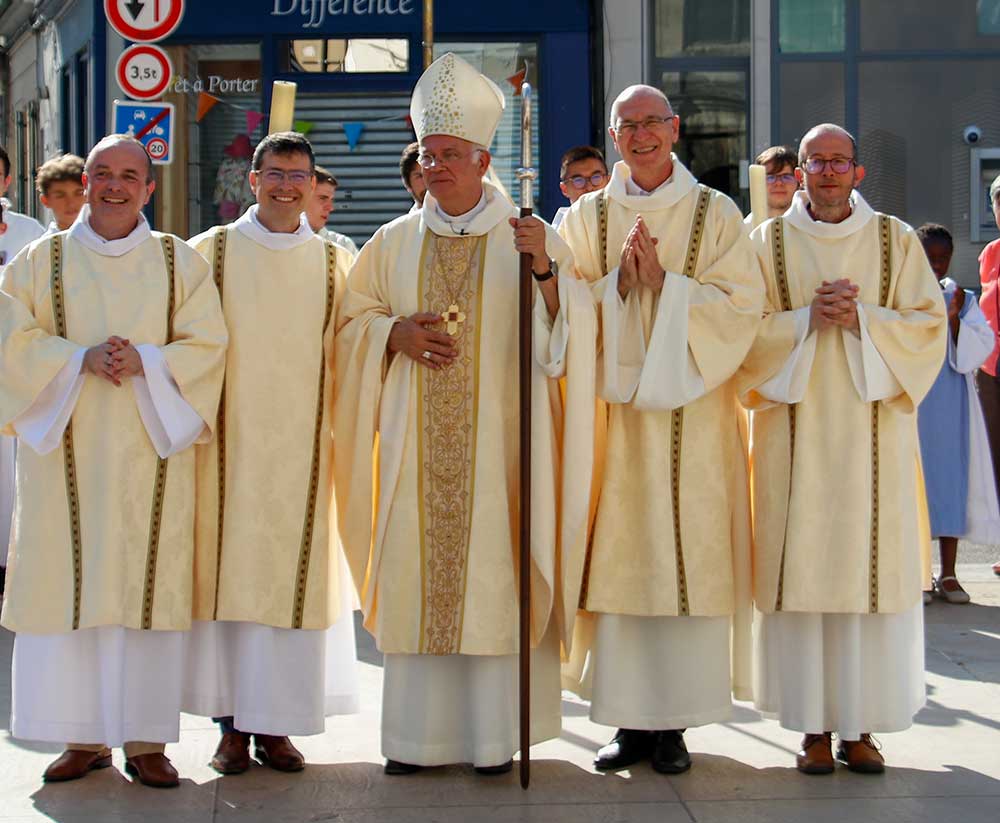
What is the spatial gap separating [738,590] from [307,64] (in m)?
9.61

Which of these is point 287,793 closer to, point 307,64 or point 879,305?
point 879,305

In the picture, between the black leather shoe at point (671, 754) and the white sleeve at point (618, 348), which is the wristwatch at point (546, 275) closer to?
the white sleeve at point (618, 348)

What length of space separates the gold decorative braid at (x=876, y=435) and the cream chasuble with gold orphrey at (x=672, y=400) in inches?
16.3

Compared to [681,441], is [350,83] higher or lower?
higher

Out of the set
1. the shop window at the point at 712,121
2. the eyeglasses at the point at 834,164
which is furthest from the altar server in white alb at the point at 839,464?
the shop window at the point at 712,121

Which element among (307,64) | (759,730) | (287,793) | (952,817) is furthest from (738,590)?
Result: (307,64)

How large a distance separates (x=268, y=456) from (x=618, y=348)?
115 centimetres

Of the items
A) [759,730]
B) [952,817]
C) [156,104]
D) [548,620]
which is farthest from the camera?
[156,104]

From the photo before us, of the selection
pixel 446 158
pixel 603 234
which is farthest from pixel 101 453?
pixel 603 234

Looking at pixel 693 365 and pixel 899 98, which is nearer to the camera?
pixel 693 365

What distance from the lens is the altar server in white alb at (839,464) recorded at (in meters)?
5.41

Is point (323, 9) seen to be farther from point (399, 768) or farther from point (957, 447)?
point (399, 768)

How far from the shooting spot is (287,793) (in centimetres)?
522

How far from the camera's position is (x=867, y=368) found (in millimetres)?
5406
